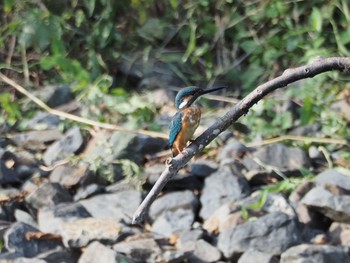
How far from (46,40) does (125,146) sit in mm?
1583

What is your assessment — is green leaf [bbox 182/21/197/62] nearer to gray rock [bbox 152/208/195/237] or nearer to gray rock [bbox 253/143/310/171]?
gray rock [bbox 253/143/310/171]

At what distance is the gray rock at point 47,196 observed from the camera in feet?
18.9

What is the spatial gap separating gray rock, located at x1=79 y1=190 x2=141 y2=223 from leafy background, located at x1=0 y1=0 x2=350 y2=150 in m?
1.45

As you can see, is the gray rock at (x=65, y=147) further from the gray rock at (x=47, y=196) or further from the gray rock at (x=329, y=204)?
the gray rock at (x=329, y=204)

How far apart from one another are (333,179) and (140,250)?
1.44 metres

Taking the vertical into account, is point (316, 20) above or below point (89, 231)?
above

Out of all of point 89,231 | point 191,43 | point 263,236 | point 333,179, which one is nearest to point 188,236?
point 263,236

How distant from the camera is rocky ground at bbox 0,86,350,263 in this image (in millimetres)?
5059

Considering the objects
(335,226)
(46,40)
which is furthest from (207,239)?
(46,40)

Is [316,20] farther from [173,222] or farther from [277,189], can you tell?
[173,222]

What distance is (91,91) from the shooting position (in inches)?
282

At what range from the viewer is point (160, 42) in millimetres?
8094

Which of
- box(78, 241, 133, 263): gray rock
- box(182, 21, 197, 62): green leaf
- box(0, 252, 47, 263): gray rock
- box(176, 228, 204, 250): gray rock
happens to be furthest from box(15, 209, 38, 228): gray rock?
box(182, 21, 197, 62): green leaf

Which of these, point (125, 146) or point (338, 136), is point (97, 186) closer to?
point (125, 146)
